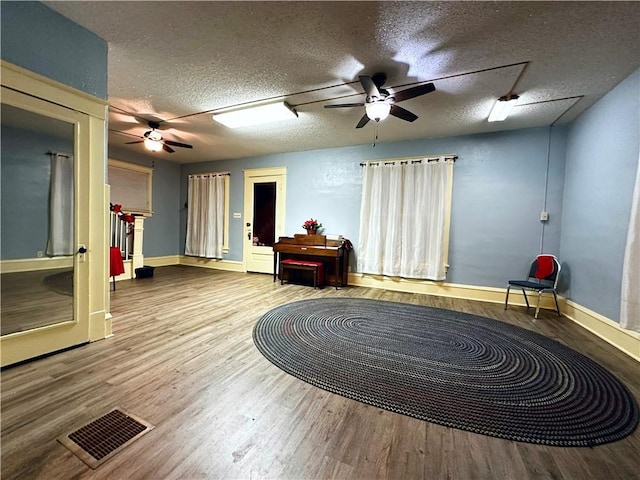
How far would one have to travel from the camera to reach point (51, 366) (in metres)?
1.91

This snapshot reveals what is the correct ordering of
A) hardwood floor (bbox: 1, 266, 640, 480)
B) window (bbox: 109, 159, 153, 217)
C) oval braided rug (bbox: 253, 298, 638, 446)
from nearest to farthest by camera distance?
hardwood floor (bbox: 1, 266, 640, 480)
oval braided rug (bbox: 253, 298, 638, 446)
window (bbox: 109, 159, 153, 217)

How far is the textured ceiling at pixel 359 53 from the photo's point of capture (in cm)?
185

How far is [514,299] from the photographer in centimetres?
399

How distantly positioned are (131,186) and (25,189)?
4374 mm

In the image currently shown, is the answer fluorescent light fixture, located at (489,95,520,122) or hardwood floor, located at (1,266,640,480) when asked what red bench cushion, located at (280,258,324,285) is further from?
fluorescent light fixture, located at (489,95,520,122)

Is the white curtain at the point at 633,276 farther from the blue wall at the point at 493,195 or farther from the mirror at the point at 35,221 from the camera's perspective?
the mirror at the point at 35,221

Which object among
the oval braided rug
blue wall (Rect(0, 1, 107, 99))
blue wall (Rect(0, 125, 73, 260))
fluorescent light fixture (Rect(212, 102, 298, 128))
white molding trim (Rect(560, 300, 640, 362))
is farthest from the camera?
fluorescent light fixture (Rect(212, 102, 298, 128))

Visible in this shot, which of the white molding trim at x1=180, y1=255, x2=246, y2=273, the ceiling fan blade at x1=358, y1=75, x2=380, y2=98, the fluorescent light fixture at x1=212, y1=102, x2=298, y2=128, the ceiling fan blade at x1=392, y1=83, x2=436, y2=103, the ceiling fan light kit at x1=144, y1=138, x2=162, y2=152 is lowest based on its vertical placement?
the white molding trim at x1=180, y1=255, x2=246, y2=273

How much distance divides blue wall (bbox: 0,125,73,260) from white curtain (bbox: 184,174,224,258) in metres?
4.13

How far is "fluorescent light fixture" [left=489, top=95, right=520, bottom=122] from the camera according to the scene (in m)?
2.89

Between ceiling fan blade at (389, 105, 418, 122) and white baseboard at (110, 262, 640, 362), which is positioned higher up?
ceiling fan blade at (389, 105, 418, 122)

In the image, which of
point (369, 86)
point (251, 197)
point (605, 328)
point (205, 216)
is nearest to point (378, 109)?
point (369, 86)

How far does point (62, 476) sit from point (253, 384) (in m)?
0.93

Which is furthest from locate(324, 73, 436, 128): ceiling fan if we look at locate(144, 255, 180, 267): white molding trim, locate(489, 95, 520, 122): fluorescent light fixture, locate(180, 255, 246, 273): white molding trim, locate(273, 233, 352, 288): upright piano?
locate(144, 255, 180, 267): white molding trim
